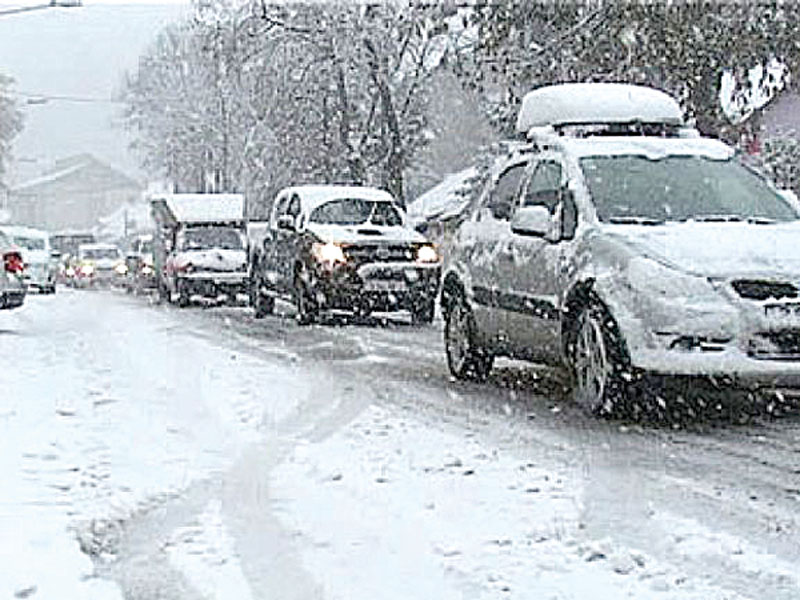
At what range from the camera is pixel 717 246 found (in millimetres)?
9555

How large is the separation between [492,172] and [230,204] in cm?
2131

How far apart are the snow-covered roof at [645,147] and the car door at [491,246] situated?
693 millimetres

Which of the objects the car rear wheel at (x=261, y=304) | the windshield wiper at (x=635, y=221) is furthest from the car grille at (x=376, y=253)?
the windshield wiper at (x=635, y=221)

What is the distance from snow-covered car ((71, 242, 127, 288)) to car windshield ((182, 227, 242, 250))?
22.0m

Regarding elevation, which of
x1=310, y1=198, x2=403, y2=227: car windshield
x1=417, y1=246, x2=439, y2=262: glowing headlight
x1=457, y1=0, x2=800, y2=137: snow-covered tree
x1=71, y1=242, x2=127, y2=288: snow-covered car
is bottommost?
x1=71, y1=242, x2=127, y2=288: snow-covered car

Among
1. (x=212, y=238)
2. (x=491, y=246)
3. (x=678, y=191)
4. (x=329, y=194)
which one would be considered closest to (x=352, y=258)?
(x=329, y=194)

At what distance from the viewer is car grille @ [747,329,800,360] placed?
364 inches

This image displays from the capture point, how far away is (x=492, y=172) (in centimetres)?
1262

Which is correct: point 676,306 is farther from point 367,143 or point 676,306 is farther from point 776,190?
point 367,143

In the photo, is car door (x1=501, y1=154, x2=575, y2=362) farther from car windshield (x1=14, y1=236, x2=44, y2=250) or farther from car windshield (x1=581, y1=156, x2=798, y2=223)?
car windshield (x1=14, y1=236, x2=44, y2=250)

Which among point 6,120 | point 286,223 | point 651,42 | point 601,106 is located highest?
point 6,120

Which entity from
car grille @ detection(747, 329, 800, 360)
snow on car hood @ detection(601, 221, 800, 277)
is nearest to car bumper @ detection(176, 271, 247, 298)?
snow on car hood @ detection(601, 221, 800, 277)

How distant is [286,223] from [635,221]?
40.3 feet

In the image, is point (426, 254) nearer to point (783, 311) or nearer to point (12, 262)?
point (12, 262)
